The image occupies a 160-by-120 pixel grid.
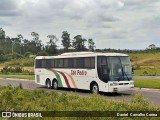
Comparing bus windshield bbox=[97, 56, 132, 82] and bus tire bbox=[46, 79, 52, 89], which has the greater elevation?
bus windshield bbox=[97, 56, 132, 82]

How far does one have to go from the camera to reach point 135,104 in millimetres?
13938

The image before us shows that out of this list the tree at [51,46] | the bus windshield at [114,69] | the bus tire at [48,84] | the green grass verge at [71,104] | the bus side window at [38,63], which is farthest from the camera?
the tree at [51,46]

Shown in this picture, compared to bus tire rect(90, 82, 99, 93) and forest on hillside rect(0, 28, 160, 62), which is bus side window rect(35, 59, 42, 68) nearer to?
bus tire rect(90, 82, 99, 93)

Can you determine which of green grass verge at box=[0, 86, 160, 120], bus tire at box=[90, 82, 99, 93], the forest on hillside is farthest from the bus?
the forest on hillside

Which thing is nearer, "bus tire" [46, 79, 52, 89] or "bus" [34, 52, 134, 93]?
"bus" [34, 52, 134, 93]

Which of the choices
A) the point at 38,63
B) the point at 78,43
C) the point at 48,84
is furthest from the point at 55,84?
the point at 78,43

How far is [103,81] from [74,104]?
9517 mm

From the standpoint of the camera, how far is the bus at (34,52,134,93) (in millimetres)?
25562

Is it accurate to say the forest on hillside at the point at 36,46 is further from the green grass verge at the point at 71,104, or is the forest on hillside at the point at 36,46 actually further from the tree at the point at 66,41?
the green grass verge at the point at 71,104

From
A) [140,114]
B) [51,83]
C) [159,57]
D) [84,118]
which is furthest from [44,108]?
[159,57]

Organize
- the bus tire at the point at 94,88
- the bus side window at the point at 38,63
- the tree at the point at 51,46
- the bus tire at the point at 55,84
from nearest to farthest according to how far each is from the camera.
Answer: the bus tire at the point at 94,88, the bus tire at the point at 55,84, the bus side window at the point at 38,63, the tree at the point at 51,46

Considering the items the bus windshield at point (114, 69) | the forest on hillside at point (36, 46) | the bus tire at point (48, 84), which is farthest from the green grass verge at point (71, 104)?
the forest on hillside at point (36, 46)

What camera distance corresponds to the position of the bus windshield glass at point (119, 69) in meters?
25.5

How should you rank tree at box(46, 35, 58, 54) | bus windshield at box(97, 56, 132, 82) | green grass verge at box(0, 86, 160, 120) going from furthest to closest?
tree at box(46, 35, 58, 54), bus windshield at box(97, 56, 132, 82), green grass verge at box(0, 86, 160, 120)
